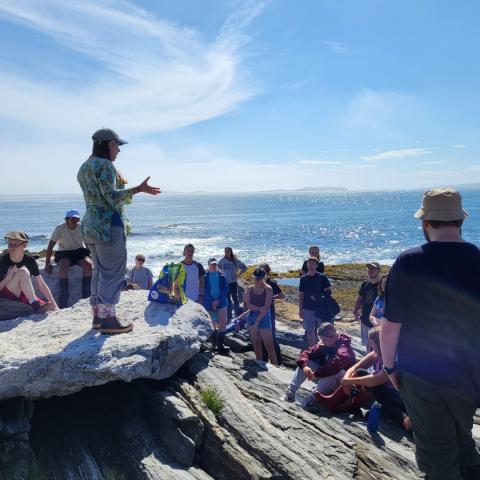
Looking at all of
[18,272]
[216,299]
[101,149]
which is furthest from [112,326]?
[216,299]

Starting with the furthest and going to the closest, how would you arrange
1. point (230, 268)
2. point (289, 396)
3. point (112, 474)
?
point (230, 268), point (289, 396), point (112, 474)

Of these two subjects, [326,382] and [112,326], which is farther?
[326,382]

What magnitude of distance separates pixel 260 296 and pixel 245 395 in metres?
2.87

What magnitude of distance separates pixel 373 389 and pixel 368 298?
11.2 feet

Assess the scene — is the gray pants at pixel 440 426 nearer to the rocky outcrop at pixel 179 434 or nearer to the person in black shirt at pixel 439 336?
the person in black shirt at pixel 439 336

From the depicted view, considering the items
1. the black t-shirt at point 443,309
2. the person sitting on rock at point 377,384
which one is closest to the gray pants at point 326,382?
the person sitting on rock at point 377,384

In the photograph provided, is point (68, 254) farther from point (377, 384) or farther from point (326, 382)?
point (377, 384)

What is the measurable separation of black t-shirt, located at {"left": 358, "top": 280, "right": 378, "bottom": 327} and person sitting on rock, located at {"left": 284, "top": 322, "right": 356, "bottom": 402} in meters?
2.51

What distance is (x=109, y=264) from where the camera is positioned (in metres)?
6.15

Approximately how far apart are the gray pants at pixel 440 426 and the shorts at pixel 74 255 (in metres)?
7.83

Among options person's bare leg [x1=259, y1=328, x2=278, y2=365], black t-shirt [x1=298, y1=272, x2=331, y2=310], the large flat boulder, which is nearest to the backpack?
the large flat boulder

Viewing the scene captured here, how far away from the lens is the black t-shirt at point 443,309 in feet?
10.6

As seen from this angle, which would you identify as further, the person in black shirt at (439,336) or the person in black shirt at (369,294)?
the person in black shirt at (369,294)

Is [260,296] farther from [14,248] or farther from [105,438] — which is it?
[14,248]
